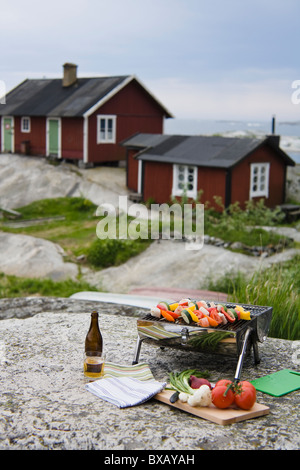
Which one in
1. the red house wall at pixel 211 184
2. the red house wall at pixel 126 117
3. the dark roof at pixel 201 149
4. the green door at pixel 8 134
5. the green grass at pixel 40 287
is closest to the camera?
the green grass at pixel 40 287

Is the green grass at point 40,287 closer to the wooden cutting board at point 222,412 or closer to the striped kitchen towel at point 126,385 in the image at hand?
the striped kitchen towel at point 126,385

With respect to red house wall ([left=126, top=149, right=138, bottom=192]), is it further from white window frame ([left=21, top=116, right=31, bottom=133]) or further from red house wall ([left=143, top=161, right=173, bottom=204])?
white window frame ([left=21, top=116, right=31, bottom=133])

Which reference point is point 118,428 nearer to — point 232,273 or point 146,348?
point 146,348

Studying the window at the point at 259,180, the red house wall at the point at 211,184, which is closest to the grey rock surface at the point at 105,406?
the red house wall at the point at 211,184

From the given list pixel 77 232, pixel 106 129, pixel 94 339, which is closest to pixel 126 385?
pixel 94 339

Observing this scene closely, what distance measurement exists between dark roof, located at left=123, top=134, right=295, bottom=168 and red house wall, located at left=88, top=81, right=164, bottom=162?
9.39 feet

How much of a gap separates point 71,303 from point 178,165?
14.5m

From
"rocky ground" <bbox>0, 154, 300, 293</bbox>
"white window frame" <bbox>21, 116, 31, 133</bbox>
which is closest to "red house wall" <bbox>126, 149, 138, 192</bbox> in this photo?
"rocky ground" <bbox>0, 154, 300, 293</bbox>

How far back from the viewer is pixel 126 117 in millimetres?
29406

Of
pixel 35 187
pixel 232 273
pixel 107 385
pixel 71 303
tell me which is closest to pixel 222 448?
pixel 107 385

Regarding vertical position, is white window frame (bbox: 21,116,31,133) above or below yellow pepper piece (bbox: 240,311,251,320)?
above

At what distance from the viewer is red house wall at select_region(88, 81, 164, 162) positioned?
28206mm

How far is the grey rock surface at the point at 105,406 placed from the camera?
167 inches

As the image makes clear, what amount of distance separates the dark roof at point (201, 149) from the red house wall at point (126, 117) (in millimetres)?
2863
